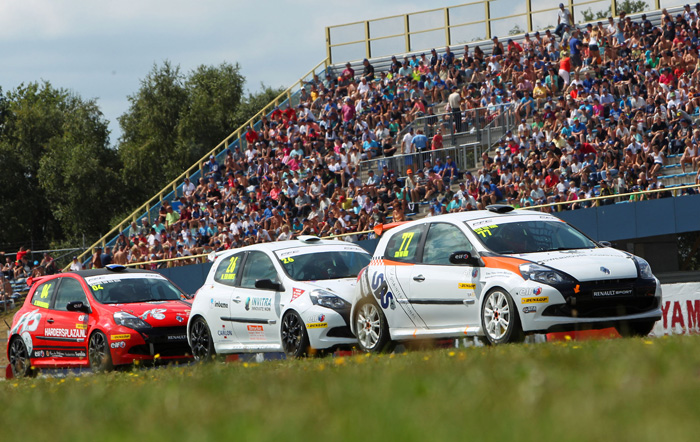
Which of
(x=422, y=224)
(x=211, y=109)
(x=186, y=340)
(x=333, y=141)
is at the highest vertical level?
(x=211, y=109)

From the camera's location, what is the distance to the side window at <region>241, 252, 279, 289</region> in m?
14.7

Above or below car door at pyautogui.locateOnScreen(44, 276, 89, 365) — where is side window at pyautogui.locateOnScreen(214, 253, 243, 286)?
above

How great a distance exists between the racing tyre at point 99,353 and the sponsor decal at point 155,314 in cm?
66

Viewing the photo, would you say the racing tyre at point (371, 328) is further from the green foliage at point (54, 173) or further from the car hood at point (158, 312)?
the green foliage at point (54, 173)

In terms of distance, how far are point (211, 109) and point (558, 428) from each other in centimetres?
6479

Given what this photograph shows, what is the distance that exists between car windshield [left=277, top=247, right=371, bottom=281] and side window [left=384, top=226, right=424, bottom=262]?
1391mm

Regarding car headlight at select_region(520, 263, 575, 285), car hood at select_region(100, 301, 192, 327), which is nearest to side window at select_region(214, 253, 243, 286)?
car hood at select_region(100, 301, 192, 327)

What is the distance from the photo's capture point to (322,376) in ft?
25.9

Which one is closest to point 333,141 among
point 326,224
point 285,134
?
point 285,134

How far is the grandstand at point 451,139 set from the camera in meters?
24.0

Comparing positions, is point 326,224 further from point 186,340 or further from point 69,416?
point 69,416

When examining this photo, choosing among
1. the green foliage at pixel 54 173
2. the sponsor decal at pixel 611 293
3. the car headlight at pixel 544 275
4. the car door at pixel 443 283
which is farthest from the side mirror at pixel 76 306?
the green foliage at pixel 54 173

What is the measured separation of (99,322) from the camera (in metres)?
15.3

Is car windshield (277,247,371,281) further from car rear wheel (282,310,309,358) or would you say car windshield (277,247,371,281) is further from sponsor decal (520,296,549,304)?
sponsor decal (520,296,549,304)
